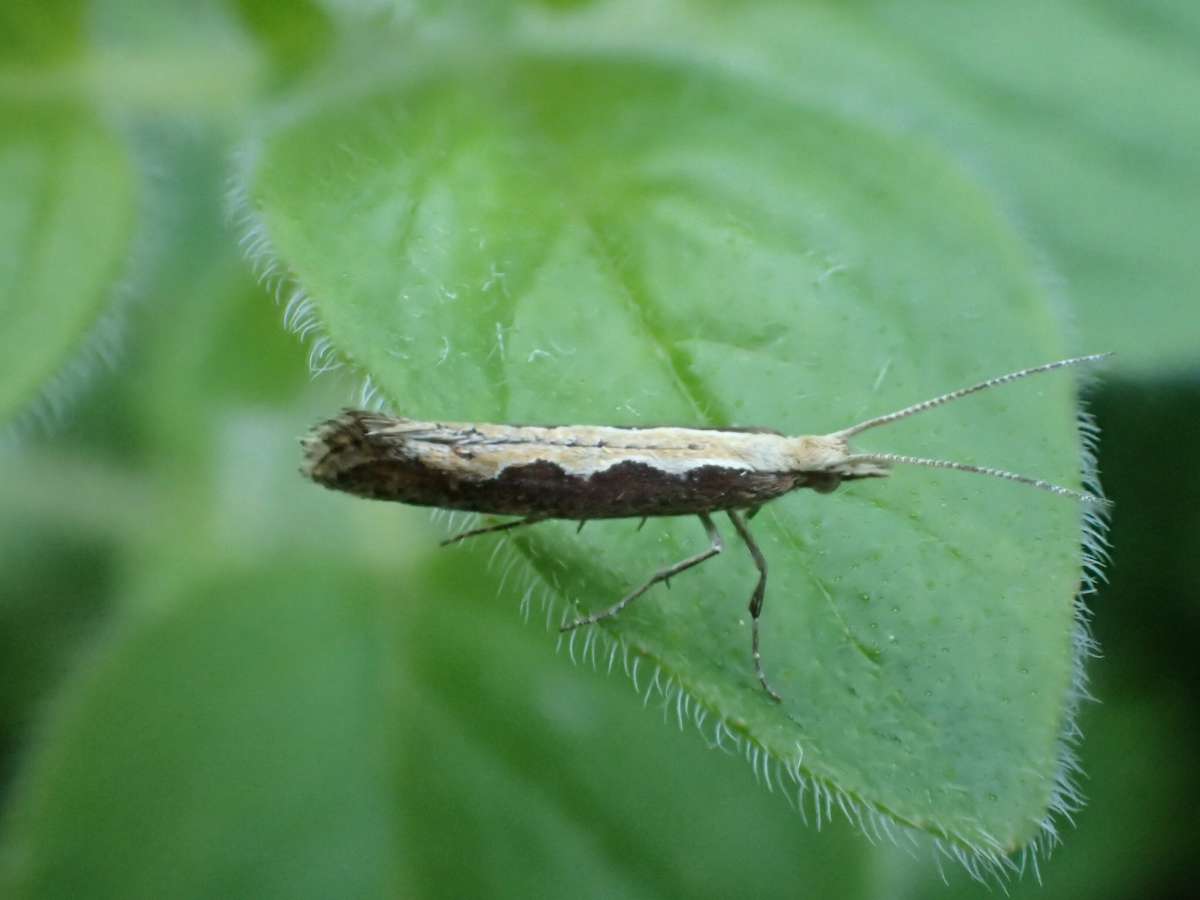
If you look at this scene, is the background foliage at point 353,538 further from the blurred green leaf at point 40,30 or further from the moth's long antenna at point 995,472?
the moth's long antenna at point 995,472

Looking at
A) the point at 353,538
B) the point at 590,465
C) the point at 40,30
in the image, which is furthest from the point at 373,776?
the point at 40,30

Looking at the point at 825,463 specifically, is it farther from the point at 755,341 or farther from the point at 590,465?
the point at 590,465

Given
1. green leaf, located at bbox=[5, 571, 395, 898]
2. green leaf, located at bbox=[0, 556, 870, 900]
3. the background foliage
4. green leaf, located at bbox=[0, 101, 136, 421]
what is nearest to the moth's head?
the background foliage

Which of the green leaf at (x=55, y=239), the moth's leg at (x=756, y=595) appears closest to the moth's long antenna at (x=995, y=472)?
the moth's leg at (x=756, y=595)

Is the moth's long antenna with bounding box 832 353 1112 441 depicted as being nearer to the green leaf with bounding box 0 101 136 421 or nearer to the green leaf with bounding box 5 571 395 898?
the green leaf with bounding box 5 571 395 898

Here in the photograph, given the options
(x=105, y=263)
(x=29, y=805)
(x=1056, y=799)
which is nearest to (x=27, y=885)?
(x=29, y=805)
